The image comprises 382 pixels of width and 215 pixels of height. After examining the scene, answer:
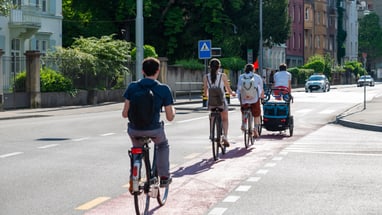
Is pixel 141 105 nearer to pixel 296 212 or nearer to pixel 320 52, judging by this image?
pixel 296 212

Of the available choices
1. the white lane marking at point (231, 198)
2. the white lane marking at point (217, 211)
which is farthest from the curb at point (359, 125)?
the white lane marking at point (217, 211)

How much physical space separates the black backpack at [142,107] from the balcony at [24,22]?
3341 centimetres

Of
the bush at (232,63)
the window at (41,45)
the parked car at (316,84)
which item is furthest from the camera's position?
the parked car at (316,84)

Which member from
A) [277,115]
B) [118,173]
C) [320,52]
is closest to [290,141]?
[277,115]

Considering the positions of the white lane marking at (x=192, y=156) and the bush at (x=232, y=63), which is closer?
the white lane marking at (x=192, y=156)

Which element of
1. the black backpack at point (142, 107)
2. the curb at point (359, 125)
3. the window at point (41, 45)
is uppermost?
the window at point (41, 45)

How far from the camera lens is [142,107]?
745 centimetres

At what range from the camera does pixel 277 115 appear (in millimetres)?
17422

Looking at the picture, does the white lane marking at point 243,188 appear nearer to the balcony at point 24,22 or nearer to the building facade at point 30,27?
the building facade at point 30,27

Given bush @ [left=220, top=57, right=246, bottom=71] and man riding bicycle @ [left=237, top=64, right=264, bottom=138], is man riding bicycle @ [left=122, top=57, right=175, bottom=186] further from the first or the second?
bush @ [left=220, top=57, right=246, bottom=71]

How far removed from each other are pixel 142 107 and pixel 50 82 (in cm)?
2566

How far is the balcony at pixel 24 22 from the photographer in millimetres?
39656

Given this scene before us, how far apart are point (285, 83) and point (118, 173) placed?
760 centimetres

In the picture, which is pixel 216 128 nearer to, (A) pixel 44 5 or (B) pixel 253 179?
(B) pixel 253 179
